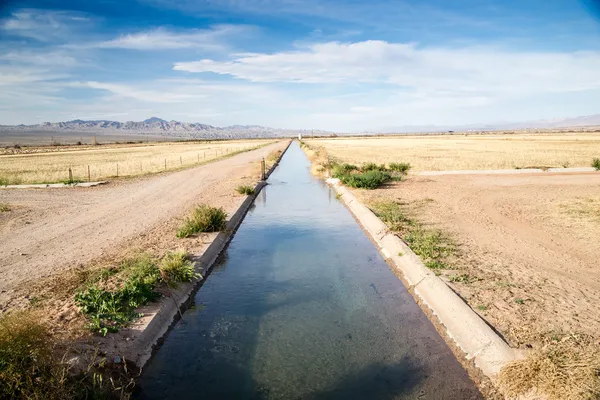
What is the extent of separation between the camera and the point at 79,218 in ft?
48.3

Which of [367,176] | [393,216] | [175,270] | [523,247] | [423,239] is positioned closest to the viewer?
[175,270]

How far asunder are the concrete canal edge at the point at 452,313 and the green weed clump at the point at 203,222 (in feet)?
16.6

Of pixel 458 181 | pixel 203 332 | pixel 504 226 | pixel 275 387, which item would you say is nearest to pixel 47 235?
pixel 203 332

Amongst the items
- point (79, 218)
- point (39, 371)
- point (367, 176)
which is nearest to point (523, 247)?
point (39, 371)

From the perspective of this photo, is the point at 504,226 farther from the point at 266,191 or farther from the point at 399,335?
the point at 266,191

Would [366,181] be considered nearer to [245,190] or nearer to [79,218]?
[245,190]

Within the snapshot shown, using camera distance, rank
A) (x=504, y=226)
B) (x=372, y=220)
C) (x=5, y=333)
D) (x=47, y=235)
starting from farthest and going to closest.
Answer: (x=372, y=220) < (x=504, y=226) < (x=47, y=235) < (x=5, y=333)

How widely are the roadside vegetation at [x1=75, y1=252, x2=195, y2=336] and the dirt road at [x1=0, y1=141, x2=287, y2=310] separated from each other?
1433 mm

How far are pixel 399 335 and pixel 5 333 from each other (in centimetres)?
561

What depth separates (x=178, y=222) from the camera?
14039 mm

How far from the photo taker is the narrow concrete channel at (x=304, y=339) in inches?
220

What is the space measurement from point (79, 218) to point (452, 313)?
43.0ft

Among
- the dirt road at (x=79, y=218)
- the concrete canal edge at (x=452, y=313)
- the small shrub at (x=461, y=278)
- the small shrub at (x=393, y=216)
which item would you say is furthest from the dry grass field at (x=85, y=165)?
the small shrub at (x=461, y=278)

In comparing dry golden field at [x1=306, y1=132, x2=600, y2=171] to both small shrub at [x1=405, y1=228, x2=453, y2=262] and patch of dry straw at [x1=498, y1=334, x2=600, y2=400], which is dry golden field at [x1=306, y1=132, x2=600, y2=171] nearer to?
small shrub at [x1=405, y1=228, x2=453, y2=262]
